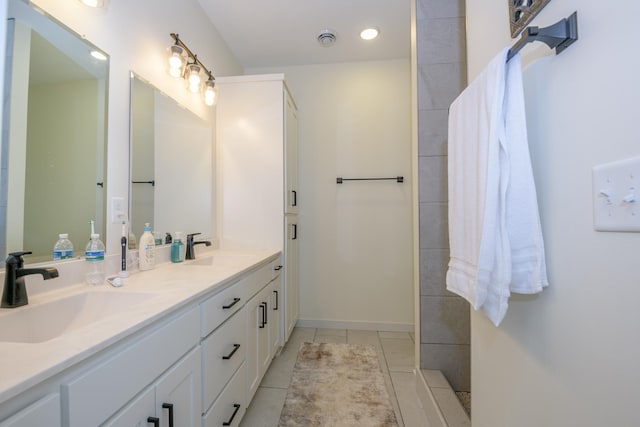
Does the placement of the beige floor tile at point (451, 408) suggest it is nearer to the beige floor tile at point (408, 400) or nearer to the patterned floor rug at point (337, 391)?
the beige floor tile at point (408, 400)

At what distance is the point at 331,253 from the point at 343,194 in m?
0.60

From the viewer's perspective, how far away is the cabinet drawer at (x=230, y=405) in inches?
43.1

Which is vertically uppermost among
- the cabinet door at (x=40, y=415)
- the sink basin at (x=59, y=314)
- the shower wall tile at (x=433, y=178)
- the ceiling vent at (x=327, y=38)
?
the ceiling vent at (x=327, y=38)

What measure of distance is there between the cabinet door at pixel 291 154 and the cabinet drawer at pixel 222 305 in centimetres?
98

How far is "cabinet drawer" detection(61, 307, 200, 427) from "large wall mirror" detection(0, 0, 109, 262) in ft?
1.96

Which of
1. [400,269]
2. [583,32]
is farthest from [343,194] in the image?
[583,32]

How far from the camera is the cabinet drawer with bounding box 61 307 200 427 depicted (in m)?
0.56

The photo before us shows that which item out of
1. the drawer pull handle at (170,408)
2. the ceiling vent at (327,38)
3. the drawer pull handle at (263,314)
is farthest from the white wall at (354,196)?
the drawer pull handle at (170,408)

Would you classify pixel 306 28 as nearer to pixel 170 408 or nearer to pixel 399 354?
pixel 170 408

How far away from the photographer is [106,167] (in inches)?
49.6

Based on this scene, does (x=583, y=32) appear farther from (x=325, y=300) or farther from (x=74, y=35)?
(x=325, y=300)

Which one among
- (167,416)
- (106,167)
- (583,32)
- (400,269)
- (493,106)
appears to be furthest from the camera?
(400,269)

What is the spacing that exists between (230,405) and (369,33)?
9.01 feet

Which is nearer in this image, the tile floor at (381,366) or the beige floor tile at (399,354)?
the tile floor at (381,366)
